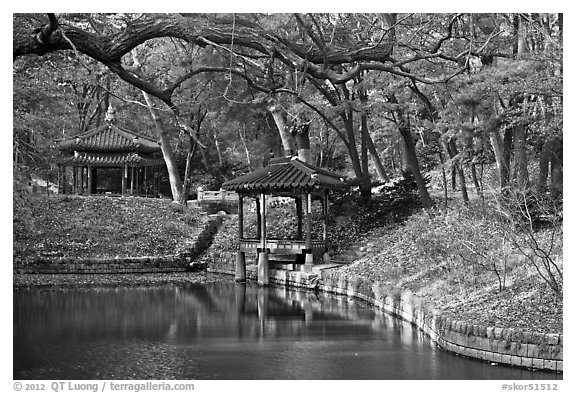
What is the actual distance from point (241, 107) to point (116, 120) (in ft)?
33.7

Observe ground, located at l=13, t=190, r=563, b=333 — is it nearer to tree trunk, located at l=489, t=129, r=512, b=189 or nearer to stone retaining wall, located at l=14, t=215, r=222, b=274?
stone retaining wall, located at l=14, t=215, r=222, b=274

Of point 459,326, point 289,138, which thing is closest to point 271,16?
point 289,138

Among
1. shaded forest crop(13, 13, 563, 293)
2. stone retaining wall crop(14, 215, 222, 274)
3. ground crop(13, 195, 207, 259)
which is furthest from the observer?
ground crop(13, 195, 207, 259)

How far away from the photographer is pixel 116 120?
3194 centimetres

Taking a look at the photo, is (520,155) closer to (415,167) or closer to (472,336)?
(415,167)

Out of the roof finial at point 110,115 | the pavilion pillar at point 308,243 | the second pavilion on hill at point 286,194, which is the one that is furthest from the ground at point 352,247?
the roof finial at point 110,115

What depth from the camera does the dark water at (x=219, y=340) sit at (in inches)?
352

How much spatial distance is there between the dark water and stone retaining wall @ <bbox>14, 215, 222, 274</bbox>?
3.89 m

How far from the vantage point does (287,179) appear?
18297mm

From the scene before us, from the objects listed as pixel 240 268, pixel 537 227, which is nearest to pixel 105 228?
pixel 240 268

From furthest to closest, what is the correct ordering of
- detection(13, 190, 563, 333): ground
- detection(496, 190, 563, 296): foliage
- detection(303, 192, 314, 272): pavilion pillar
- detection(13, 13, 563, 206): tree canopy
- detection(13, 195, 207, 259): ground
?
detection(13, 195, 207, 259): ground → detection(303, 192, 314, 272): pavilion pillar → detection(496, 190, 563, 296): foliage → detection(13, 190, 563, 333): ground → detection(13, 13, 563, 206): tree canopy

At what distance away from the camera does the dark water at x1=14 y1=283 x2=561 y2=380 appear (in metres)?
8.93

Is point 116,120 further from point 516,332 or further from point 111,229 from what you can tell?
point 516,332

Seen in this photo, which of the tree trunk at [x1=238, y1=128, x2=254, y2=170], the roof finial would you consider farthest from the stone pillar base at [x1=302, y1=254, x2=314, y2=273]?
the roof finial
